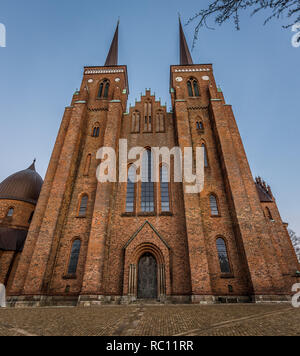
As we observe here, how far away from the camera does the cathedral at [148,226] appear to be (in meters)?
11.3

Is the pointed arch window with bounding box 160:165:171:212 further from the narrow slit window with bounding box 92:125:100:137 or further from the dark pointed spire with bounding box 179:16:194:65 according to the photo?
the dark pointed spire with bounding box 179:16:194:65

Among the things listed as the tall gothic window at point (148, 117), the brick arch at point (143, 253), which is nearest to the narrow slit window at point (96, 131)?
the tall gothic window at point (148, 117)

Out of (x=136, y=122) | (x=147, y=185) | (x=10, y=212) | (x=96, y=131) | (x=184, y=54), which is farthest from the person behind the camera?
(x=184, y=54)

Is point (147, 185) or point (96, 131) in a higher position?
point (96, 131)

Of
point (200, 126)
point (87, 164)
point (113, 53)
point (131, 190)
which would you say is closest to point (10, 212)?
point (87, 164)

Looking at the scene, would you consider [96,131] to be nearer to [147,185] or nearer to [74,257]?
[147,185]

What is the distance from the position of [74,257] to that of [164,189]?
7.51 meters

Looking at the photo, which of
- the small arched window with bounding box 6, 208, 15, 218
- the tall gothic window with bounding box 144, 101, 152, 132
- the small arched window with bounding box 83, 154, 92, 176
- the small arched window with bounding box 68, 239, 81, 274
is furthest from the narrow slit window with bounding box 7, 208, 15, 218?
the tall gothic window with bounding box 144, 101, 152, 132

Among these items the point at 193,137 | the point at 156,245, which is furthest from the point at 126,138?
the point at 156,245

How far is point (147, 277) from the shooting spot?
12484 mm

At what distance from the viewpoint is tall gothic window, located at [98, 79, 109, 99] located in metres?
20.7

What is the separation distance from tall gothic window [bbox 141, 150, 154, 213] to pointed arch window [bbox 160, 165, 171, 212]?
73 cm
